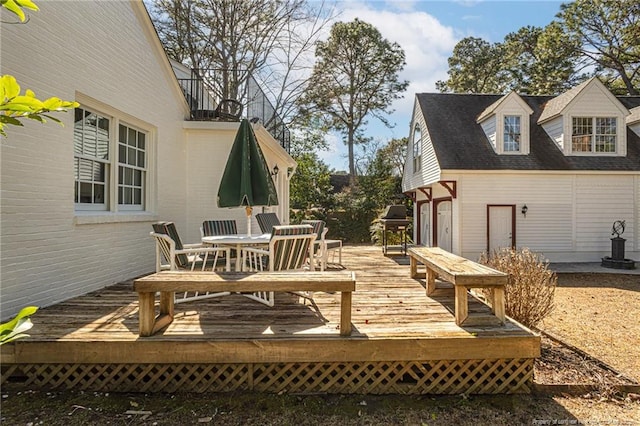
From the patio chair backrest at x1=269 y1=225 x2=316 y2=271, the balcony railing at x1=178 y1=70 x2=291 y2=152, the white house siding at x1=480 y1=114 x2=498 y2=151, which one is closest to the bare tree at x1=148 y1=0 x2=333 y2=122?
the balcony railing at x1=178 y1=70 x2=291 y2=152

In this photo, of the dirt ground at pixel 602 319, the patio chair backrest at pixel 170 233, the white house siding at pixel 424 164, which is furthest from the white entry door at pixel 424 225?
the patio chair backrest at pixel 170 233

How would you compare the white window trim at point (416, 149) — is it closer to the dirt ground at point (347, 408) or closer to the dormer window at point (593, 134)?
the dormer window at point (593, 134)

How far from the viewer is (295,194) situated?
728 inches

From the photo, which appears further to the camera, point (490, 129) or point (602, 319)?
point (490, 129)

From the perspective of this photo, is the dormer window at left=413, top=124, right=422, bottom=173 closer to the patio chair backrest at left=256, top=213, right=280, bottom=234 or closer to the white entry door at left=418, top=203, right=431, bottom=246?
the white entry door at left=418, top=203, right=431, bottom=246

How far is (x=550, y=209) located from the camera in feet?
33.9

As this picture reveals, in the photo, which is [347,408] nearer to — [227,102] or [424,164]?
[227,102]

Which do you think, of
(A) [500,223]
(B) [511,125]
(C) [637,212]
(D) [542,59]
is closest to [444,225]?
(A) [500,223]

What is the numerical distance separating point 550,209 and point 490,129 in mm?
3189

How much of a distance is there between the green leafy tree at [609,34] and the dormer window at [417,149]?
11.4m

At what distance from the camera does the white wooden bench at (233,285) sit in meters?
2.79

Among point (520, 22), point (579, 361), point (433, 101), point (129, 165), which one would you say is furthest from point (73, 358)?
point (520, 22)

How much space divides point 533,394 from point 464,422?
86cm

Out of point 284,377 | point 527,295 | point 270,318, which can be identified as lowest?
point 284,377
